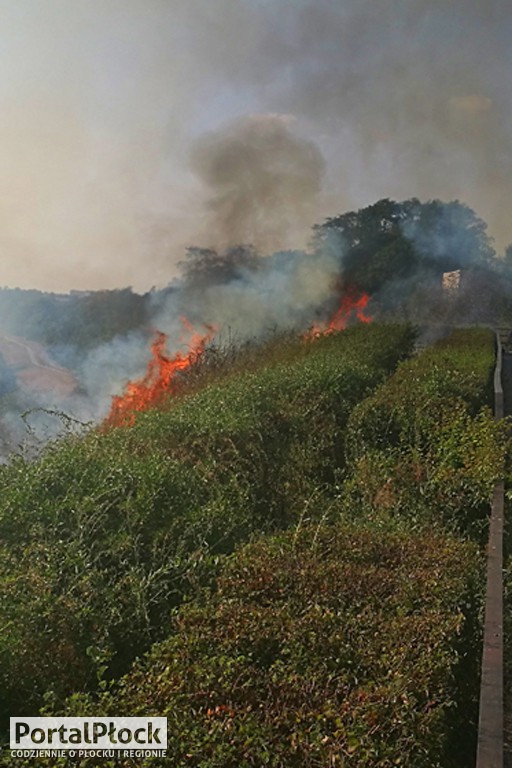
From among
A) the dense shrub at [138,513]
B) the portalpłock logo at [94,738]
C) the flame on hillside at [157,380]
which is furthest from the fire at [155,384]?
the portalpłock logo at [94,738]

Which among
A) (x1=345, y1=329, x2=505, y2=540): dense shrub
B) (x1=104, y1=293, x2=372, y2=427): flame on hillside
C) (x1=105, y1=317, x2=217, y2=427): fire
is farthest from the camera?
(x1=105, y1=317, x2=217, y2=427): fire

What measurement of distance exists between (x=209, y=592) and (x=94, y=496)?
A: 1501mm

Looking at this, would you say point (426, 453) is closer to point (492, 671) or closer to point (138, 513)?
point (138, 513)

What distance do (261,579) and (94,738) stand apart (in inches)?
56.7

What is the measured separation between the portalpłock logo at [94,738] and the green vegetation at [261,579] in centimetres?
6

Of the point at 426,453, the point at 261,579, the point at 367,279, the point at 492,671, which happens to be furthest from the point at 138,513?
the point at 367,279

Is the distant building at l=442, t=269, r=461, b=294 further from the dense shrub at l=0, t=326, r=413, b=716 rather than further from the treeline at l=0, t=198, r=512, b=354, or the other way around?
the dense shrub at l=0, t=326, r=413, b=716

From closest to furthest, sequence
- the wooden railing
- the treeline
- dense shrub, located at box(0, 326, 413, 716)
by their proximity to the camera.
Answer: the wooden railing < dense shrub, located at box(0, 326, 413, 716) < the treeline

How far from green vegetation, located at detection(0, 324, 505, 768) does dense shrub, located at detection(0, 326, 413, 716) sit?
0.6 inches

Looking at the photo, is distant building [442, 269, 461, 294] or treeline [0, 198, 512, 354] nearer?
treeline [0, 198, 512, 354]

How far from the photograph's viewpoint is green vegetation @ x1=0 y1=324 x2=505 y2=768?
2814 mm

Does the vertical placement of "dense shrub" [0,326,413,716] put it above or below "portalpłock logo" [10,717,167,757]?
above

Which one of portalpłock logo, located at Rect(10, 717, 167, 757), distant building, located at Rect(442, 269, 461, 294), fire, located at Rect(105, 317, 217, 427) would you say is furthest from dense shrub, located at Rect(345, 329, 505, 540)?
distant building, located at Rect(442, 269, 461, 294)


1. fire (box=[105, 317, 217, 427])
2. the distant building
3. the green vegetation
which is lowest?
the green vegetation
